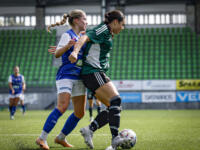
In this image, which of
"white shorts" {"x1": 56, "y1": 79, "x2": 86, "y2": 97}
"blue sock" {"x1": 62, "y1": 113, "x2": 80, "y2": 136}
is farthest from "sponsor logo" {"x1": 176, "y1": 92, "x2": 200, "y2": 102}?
"white shorts" {"x1": 56, "y1": 79, "x2": 86, "y2": 97}

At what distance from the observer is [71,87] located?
4676 millimetres

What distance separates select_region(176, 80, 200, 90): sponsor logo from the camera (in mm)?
21469

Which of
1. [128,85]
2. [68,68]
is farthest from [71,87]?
[128,85]

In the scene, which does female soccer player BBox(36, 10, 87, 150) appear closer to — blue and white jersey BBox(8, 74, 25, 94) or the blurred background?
blue and white jersey BBox(8, 74, 25, 94)

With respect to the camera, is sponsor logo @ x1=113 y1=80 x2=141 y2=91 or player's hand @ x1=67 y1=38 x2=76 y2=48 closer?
player's hand @ x1=67 y1=38 x2=76 y2=48

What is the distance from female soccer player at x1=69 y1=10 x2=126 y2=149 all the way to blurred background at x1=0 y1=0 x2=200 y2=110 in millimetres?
17133

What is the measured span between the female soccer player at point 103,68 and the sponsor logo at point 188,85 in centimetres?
1772

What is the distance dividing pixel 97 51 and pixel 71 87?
0.65 metres

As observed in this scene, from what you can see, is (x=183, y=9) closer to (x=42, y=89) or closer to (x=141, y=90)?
(x=141, y=90)

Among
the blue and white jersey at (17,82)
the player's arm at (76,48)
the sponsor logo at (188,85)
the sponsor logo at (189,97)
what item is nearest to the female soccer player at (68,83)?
the player's arm at (76,48)

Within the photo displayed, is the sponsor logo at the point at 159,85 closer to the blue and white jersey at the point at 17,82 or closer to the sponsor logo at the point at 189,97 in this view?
the sponsor logo at the point at 189,97

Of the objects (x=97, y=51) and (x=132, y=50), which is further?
(x=132, y=50)

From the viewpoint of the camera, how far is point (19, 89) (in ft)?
49.8

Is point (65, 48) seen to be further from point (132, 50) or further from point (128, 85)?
point (132, 50)
